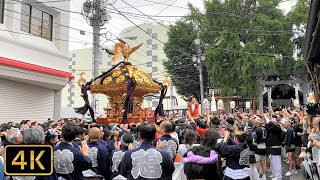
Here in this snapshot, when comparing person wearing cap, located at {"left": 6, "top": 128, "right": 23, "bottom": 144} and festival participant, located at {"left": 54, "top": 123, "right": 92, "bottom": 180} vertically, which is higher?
person wearing cap, located at {"left": 6, "top": 128, "right": 23, "bottom": 144}

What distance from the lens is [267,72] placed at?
27.6m

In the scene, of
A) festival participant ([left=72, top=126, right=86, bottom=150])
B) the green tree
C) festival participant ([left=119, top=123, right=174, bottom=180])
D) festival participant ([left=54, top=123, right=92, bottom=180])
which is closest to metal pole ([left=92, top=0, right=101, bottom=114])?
festival participant ([left=72, top=126, right=86, bottom=150])

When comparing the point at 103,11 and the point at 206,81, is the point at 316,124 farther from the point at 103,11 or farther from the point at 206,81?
the point at 206,81

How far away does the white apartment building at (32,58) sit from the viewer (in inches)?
609

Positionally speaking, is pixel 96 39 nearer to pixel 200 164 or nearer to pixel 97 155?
pixel 97 155

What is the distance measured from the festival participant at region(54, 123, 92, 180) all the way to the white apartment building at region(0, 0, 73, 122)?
1083 cm

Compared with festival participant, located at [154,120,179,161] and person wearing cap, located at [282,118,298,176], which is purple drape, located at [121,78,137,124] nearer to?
person wearing cap, located at [282,118,298,176]

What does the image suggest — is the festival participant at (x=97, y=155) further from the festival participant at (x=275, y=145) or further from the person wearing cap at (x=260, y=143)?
the festival participant at (x=275, y=145)

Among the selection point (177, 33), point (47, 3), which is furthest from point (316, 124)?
point (177, 33)

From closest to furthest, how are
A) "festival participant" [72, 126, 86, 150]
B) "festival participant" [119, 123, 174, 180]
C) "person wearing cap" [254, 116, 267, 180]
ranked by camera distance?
"festival participant" [119, 123, 174, 180]
"festival participant" [72, 126, 86, 150]
"person wearing cap" [254, 116, 267, 180]

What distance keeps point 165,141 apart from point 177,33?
3026cm

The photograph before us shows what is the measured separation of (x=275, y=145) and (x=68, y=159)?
6464 mm

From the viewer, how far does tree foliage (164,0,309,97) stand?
2689cm

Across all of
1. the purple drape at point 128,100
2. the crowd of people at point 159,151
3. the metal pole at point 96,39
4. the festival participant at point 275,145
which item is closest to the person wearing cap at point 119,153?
the crowd of people at point 159,151
